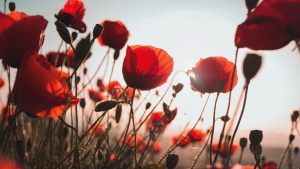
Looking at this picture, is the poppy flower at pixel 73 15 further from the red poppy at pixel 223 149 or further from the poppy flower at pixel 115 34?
the red poppy at pixel 223 149

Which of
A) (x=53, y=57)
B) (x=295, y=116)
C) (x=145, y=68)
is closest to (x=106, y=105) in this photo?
(x=145, y=68)

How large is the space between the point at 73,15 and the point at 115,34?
0.44 m

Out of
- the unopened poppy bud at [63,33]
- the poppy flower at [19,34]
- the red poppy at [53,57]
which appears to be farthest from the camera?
the red poppy at [53,57]

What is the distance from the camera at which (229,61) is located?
172 centimetres

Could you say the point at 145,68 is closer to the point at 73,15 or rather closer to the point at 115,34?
the point at 73,15

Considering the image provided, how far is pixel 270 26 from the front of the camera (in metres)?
1.04

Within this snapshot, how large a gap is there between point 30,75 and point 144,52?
0.69 metres

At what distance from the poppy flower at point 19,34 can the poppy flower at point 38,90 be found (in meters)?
0.16

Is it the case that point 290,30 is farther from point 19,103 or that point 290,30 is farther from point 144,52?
point 19,103

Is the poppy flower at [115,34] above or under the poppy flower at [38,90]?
above

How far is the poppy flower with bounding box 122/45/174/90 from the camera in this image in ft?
4.89

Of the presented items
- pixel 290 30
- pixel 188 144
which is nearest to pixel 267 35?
pixel 290 30

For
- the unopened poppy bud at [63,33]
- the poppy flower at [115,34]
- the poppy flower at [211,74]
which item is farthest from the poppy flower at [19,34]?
the poppy flower at [115,34]

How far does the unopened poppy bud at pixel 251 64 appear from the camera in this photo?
98 centimetres
